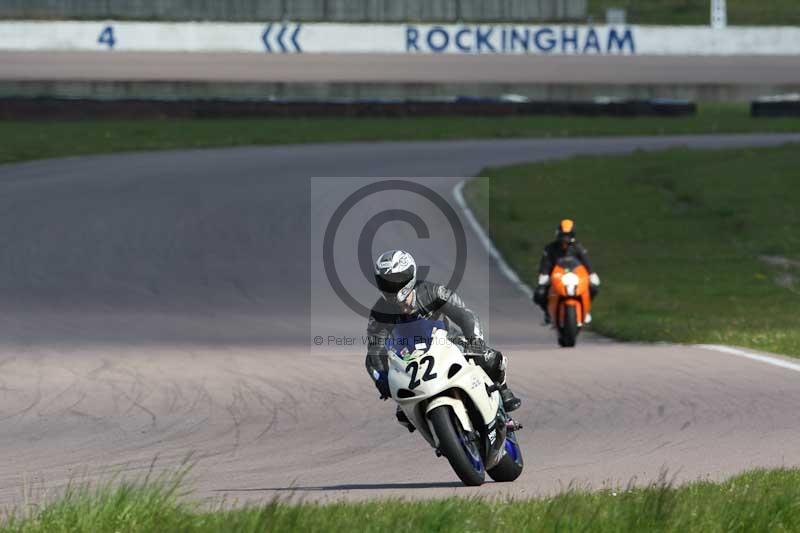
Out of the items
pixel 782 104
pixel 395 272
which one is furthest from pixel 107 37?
pixel 395 272

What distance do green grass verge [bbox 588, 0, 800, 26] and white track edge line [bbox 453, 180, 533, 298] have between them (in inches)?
765

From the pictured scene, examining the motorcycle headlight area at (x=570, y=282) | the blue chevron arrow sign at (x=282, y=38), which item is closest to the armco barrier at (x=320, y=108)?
the blue chevron arrow sign at (x=282, y=38)

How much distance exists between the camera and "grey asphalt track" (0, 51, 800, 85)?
4159cm

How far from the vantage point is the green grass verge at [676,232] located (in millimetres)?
20156

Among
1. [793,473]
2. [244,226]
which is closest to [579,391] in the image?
[793,473]

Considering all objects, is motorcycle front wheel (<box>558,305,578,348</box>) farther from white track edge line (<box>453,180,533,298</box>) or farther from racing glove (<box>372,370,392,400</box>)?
racing glove (<box>372,370,392,400</box>)

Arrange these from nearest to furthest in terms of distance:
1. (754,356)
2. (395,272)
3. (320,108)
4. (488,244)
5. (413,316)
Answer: (395,272)
(413,316)
(754,356)
(488,244)
(320,108)

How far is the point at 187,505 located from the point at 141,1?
131 feet

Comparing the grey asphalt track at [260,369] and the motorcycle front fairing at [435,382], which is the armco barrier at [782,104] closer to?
the grey asphalt track at [260,369]

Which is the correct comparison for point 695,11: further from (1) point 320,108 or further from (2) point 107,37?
(2) point 107,37

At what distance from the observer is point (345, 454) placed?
33.0 feet

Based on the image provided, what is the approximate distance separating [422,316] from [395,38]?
123 ft

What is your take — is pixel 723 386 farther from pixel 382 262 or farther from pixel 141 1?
pixel 141 1

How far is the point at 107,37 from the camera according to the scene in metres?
43.9
